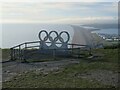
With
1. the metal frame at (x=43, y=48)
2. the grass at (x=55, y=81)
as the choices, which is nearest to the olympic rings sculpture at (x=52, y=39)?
the metal frame at (x=43, y=48)

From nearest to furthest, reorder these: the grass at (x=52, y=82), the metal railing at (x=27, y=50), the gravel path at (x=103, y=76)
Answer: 1. the grass at (x=52, y=82)
2. the gravel path at (x=103, y=76)
3. the metal railing at (x=27, y=50)

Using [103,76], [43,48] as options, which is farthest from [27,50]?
[103,76]

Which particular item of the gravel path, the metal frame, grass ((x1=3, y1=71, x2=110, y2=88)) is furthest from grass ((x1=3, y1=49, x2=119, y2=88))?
the metal frame

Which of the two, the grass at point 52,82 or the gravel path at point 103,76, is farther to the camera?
the gravel path at point 103,76

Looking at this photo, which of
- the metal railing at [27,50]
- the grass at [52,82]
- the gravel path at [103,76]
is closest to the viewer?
the grass at [52,82]

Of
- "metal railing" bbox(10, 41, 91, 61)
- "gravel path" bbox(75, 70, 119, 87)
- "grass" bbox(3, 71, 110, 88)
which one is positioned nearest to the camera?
"grass" bbox(3, 71, 110, 88)

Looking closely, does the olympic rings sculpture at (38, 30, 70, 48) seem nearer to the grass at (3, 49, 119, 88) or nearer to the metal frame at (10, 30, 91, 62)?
the metal frame at (10, 30, 91, 62)

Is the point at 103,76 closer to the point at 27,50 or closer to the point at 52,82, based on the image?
the point at 52,82

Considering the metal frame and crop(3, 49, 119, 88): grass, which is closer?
crop(3, 49, 119, 88): grass

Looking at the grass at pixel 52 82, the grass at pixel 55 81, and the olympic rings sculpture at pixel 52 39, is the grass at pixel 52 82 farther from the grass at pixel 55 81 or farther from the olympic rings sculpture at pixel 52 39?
the olympic rings sculpture at pixel 52 39

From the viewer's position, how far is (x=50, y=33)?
20078 mm

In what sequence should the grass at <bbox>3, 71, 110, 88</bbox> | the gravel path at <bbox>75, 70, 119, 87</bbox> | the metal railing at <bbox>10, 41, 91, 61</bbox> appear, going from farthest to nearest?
the metal railing at <bbox>10, 41, 91, 61</bbox> → the gravel path at <bbox>75, 70, 119, 87</bbox> → the grass at <bbox>3, 71, 110, 88</bbox>

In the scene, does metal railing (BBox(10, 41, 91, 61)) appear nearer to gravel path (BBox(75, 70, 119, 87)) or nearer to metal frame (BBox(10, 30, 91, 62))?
metal frame (BBox(10, 30, 91, 62))

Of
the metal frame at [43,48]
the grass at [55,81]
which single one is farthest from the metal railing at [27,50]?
the grass at [55,81]
